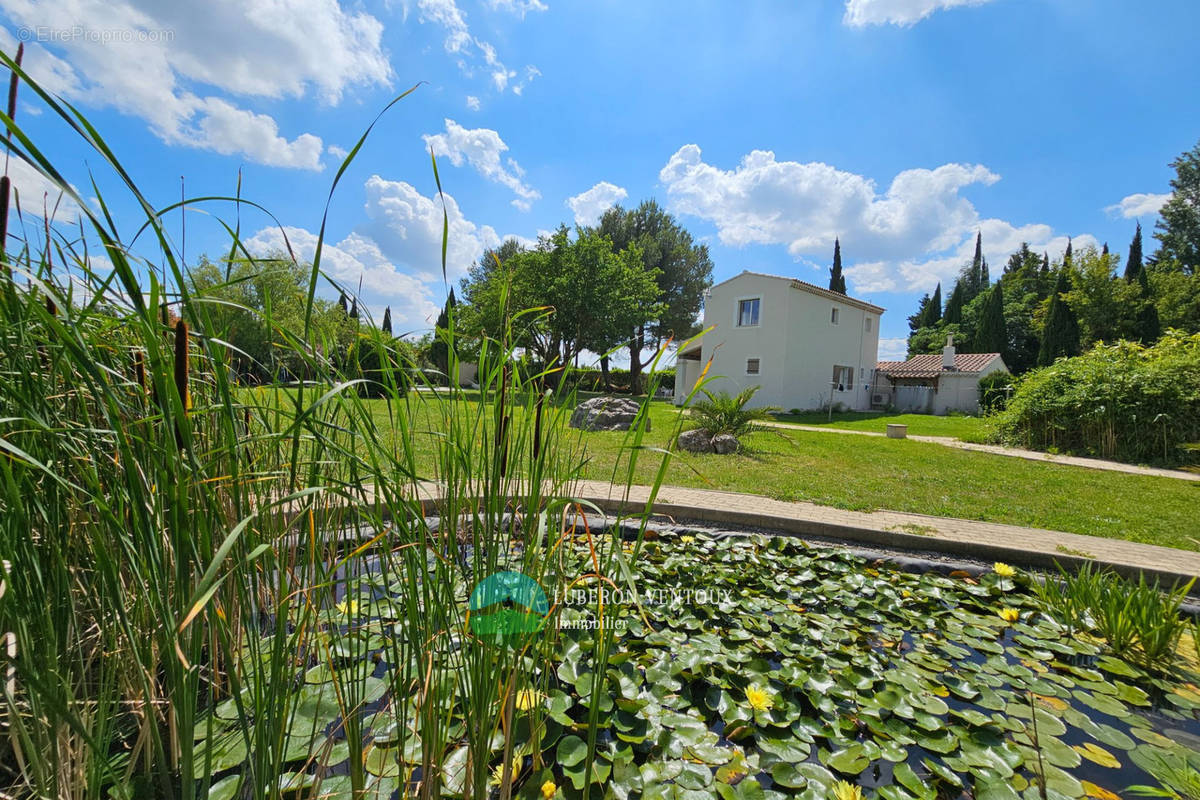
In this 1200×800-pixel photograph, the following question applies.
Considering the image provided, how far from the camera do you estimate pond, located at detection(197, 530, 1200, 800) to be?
4.05ft

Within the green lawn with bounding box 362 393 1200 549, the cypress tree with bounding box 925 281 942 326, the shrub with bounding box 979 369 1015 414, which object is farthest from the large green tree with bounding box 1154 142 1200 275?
the green lawn with bounding box 362 393 1200 549

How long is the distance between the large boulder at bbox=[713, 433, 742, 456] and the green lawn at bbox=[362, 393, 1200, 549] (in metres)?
0.29

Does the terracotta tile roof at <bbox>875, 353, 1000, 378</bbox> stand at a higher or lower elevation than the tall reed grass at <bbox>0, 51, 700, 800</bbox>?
higher

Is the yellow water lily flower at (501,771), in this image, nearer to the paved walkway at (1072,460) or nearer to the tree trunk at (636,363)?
the tree trunk at (636,363)

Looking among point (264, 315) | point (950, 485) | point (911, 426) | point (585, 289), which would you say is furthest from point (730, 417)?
point (585, 289)

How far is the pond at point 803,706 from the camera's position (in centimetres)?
124

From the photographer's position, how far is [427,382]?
1.17m

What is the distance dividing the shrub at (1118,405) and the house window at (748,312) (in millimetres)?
8842

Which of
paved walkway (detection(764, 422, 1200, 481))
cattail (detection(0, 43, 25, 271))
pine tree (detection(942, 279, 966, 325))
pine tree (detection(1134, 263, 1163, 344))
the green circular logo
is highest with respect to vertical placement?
pine tree (detection(942, 279, 966, 325))

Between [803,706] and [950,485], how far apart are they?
550cm

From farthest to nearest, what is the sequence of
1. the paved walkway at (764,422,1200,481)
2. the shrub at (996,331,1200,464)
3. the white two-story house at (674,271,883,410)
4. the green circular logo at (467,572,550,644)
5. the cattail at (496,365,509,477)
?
1. the white two-story house at (674,271,883,410)
2. the shrub at (996,331,1200,464)
3. the paved walkway at (764,422,1200,481)
4. the cattail at (496,365,509,477)
5. the green circular logo at (467,572,550,644)

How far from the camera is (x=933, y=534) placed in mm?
3549

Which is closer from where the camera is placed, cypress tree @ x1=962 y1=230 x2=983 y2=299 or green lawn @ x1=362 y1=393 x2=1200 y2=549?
green lawn @ x1=362 y1=393 x2=1200 y2=549

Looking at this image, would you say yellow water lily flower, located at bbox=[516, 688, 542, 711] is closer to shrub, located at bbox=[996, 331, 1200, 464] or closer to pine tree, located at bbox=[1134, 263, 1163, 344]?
shrub, located at bbox=[996, 331, 1200, 464]
